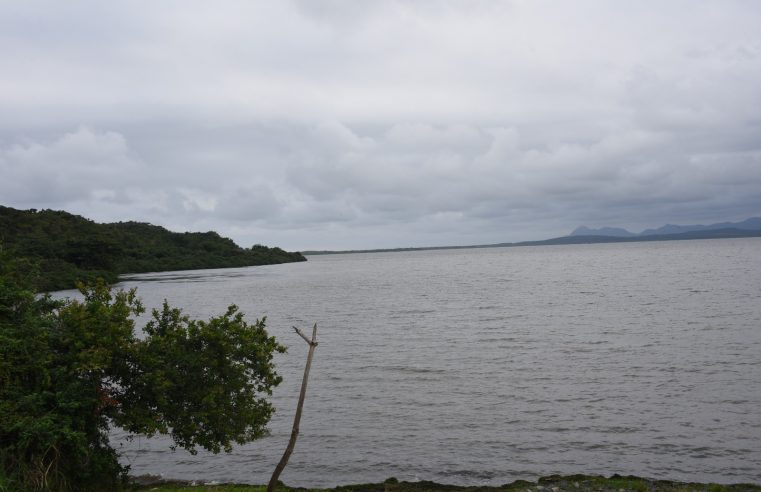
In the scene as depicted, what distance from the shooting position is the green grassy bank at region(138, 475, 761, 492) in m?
15.2

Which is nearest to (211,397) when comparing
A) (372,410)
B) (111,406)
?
(111,406)

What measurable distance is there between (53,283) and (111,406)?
77502 mm

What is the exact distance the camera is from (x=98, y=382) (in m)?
13.9

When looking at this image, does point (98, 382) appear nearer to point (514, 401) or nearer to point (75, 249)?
point (514, 401)

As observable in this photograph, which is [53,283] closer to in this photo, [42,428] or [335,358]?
[335,358]

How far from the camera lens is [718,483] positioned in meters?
16.3

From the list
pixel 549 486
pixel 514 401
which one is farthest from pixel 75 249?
pixel 549 486

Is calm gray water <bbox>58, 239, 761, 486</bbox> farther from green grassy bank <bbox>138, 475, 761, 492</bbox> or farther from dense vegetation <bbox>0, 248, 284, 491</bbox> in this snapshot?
dense vegetation <bbox>0, 248, 284, 491</bbox>

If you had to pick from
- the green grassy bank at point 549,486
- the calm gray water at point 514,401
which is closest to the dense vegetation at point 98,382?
the green grassy bank at point 549,486

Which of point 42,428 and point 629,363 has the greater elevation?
point 42,428

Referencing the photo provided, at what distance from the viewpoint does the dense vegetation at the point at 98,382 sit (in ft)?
41.6

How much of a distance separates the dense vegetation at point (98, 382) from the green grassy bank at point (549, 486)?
1455 millimetres

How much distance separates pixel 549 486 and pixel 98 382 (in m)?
11.7

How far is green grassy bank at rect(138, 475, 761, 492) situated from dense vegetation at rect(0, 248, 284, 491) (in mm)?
1455
